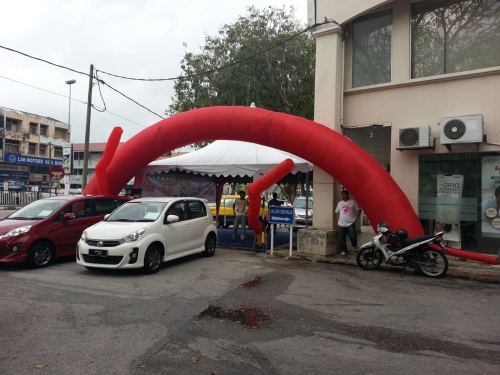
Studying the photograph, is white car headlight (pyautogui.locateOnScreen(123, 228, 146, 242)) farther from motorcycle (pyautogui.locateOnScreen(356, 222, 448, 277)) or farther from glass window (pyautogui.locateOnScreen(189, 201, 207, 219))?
motorcycle (pyautogui.locateOnScreen(356, 222, 448, 277))

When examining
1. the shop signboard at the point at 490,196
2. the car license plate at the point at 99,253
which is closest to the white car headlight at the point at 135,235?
the car license plate at the point at 99,253

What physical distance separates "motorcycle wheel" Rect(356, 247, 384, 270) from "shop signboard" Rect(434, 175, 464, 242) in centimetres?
221

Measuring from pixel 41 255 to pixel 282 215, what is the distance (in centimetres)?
579

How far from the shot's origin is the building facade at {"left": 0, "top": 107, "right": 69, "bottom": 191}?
44.0 meters

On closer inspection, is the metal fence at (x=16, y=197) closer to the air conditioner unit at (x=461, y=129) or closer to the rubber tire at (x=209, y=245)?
the rubber tire at (x=209, y=245)

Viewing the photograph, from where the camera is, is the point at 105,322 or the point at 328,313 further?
the point at 328,313

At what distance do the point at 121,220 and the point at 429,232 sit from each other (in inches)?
297

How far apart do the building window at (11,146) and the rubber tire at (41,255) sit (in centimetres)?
4228

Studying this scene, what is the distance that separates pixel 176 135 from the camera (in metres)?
11.9

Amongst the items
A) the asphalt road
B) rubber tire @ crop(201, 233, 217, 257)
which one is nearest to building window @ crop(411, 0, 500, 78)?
the asphalt road

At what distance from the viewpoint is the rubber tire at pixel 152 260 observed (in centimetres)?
827

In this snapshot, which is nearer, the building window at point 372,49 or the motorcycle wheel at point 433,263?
the motorcycle wheel at point 433,263

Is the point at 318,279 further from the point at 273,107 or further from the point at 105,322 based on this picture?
the point at 273,107

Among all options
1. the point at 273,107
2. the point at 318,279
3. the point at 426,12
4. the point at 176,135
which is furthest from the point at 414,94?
the point at 273,107
